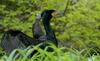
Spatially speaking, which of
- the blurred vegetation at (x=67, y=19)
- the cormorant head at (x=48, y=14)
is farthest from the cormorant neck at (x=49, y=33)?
the blurred vegetation at (x=67, y=19)

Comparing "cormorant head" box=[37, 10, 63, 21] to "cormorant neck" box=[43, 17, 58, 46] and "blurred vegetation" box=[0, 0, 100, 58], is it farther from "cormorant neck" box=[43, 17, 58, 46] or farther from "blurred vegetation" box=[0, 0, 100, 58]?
"blurred vegetation" box=[0, 0, 100, 58]

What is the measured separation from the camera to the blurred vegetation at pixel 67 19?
29.4 feet

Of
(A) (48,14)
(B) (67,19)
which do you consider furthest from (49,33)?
(B) (67,19)

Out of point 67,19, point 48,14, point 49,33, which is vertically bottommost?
point 67,19

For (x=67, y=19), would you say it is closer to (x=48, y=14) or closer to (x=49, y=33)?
(x=48, y=14)

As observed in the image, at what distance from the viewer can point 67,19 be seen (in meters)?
9.18

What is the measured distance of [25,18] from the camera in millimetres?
9547

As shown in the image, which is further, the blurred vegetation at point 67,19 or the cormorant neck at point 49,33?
the blurred vegetation at point 67,19

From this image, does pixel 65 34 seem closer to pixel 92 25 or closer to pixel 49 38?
pixel 92 25

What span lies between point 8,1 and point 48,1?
1.43 metres

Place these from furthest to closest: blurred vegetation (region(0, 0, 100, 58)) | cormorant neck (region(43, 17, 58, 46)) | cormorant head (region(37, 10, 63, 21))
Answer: blurred vegetation (region(0, 0, 100, 58))
cormorant head (region(37, 10, 63, 21))
cormorant neck (region(43, 17, 58, 46))

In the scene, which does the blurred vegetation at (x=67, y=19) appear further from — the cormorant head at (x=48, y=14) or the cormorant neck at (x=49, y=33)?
the cormorant head at (x=48, y=14)

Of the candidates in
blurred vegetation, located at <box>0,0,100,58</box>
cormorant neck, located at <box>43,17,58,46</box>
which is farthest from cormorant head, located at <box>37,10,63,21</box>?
blurred vegetation, located at <box>0,0,100,58</box>

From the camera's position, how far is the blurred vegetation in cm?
897
